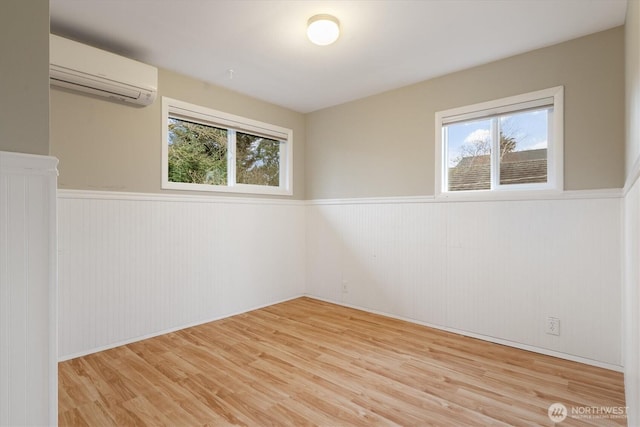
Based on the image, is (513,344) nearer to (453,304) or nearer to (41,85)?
(453,304)

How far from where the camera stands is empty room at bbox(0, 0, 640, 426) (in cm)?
171

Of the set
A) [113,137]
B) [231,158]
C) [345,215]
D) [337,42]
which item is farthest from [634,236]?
[113,137]

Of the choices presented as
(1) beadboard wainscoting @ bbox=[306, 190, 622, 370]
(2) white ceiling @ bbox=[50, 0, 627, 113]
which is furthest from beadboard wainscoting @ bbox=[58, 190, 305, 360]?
(2) white ceiling @ bbox=[50, 0, 627, 113]

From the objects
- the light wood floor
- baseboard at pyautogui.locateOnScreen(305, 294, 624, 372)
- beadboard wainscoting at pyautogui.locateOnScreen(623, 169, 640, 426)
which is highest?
beadboard wainscoting at pyautogui.locateOnScreen(623, 169, 640, 426)

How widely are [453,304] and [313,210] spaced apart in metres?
2.07

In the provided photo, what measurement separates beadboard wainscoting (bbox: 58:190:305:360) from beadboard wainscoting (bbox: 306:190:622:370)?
3.16 ft

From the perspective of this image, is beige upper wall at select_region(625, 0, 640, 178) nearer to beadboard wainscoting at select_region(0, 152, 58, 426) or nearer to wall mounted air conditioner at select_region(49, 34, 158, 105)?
beadboard wainscoting at select_region(0, 152, 58, 426)

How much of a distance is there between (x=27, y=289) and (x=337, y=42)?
2464 mm

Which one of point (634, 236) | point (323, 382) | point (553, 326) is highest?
point (634, 236)

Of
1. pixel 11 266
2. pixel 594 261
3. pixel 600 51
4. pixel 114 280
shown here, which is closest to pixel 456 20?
pixel 600 51

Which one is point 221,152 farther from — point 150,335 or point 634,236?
point 634,236

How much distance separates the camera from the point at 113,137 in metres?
2.75

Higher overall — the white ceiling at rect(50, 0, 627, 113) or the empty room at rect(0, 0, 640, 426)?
the white ceiling at rect(50, 0, 627, 113)

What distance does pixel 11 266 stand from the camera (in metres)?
1.12
